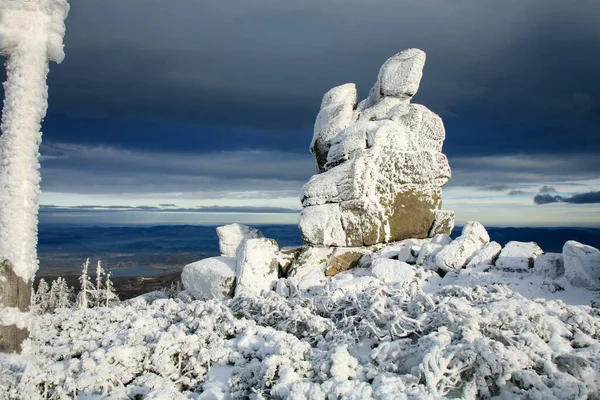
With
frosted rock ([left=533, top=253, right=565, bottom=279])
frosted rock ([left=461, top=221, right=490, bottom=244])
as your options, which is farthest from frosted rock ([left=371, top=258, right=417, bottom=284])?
frosted rock ([left=533, top=253, right=565, bottom=279])

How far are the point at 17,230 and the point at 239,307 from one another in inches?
138

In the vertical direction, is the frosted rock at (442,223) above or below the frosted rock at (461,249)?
above

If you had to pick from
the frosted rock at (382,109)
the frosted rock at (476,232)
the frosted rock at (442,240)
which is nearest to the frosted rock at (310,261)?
the frosted rock at (442,240)

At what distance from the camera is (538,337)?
15.9 feet

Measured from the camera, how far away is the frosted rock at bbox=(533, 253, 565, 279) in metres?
8.70

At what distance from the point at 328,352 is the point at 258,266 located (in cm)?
540

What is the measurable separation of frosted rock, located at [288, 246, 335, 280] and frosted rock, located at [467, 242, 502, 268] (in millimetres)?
3432

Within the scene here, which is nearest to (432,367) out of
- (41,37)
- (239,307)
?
(239,307)

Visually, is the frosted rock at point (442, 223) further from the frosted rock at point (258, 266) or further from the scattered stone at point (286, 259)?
the frosted rock at point (258, 266)

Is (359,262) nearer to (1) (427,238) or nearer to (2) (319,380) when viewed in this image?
(1) (427,238)

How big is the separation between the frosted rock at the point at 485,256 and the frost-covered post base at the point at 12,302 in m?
8.37

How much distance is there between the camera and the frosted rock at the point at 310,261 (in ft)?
34.4

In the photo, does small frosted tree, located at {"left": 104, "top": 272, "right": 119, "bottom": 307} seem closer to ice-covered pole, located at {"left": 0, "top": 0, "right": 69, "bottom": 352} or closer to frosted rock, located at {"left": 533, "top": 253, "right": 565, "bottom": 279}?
ice-covered pole, located at {"left": 0, "top": 0, "right": 69, "bottom": 352}

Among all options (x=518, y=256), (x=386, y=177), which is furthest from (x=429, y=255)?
(x=386, y=177)
